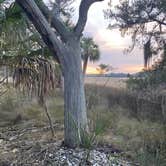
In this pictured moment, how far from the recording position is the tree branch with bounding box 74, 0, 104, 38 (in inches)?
416

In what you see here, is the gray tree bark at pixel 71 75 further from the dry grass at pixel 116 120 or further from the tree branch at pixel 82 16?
the dry grass at pixel 116 120

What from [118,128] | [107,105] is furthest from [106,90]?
[118,128]

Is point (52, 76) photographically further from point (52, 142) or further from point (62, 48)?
point (52, 142)

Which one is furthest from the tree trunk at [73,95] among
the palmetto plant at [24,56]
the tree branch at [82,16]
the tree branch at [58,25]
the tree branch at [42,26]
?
the palmetto plant at [24,56]

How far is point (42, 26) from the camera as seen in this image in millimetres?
9789

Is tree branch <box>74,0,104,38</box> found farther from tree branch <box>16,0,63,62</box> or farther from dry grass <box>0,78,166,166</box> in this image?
dry grass <box>0,78,166,166</box>

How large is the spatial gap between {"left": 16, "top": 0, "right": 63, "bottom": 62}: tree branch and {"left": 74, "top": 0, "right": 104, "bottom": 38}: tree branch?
0.65 metres

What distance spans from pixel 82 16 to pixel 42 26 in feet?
4.06

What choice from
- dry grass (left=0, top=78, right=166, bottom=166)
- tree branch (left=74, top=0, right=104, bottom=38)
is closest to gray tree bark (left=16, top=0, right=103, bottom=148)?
tree branch (left=74, top=0, right=104, bottom=38)

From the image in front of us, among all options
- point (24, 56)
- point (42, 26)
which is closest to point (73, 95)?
point (24, 56)

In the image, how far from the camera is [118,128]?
13.1m

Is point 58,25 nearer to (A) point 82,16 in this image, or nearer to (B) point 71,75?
(A) point 82,16

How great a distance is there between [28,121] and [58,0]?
4846mm

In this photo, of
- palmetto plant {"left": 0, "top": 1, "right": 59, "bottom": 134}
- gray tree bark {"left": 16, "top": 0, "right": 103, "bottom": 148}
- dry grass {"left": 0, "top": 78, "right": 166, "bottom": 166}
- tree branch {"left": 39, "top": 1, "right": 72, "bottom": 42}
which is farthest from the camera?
tree branch {"left": 39, "top": 1, "right": 72, "bottom": 42}
